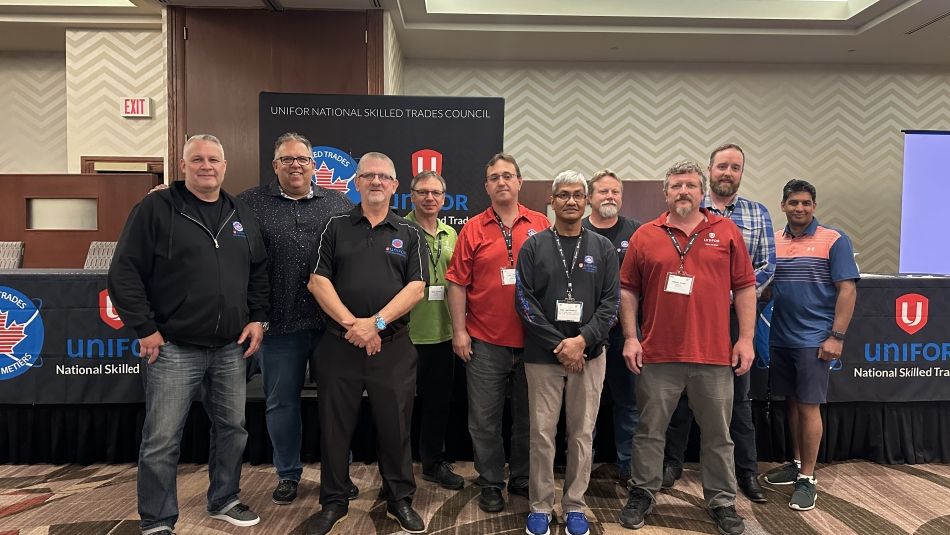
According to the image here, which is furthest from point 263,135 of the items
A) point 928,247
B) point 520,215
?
point 928,247

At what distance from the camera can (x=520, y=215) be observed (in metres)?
2.50

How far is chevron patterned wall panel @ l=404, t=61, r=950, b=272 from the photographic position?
235 inches

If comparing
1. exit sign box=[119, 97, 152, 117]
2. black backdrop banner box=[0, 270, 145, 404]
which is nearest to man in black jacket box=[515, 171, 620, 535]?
black backdrop banner box=[0, 270, 145, 404]

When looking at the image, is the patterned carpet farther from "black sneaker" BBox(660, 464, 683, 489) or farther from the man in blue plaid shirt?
the man in blue plaid shirt

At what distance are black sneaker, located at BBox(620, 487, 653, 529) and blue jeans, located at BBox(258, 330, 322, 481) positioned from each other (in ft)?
5.18

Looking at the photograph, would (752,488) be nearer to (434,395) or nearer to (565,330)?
(565,330)

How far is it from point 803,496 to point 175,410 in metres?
2.88

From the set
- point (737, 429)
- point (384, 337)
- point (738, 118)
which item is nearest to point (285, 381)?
point (384, 337)

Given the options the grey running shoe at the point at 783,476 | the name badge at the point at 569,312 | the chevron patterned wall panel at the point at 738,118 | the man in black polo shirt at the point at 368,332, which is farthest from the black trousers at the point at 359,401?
the chevron patterned wall panel at the point at 738,118

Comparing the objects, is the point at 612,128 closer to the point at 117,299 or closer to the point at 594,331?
the point at 594,331

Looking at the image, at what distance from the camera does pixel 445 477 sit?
2.73 metres

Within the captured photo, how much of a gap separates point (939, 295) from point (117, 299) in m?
4.20

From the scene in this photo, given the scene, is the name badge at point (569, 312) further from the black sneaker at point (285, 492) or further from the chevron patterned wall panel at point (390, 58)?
the chevron patterned wall panel at point (390, 58)

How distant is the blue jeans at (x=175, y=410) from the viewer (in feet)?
6.88
